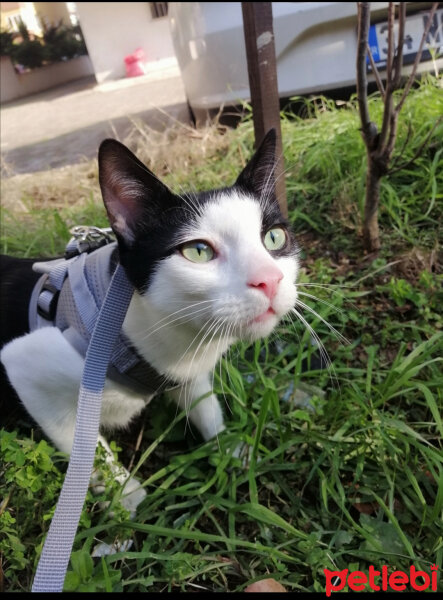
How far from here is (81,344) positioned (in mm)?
976

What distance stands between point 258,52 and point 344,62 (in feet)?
3.49

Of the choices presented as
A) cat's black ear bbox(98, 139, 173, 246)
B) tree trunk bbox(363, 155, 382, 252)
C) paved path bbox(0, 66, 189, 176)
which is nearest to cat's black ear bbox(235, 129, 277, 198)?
cat's black ear bbox(98, 139, 173, 246)

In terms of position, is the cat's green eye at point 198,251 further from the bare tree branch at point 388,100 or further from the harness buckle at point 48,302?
the bare tree branch at point 388,100

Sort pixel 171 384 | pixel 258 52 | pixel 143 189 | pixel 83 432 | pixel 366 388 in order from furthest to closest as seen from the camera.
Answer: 1. pixel 258 52
2. pixel 366 388
3. pixel 171 384
4. pixel 143 189
5. pixel 83 432

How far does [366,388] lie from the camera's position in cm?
123

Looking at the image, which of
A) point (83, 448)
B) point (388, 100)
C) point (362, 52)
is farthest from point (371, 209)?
point (83, 448)

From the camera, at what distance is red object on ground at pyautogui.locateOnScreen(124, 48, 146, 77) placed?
10156mm

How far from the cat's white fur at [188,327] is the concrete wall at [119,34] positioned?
11.2 metres

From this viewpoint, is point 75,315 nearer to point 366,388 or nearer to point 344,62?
point 366,388

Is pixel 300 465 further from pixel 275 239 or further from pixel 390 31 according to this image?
pixel 390 31

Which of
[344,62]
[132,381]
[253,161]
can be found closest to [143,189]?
[253,161]

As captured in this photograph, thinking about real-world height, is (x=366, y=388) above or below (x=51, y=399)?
below

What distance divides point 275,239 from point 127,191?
13.4 inches

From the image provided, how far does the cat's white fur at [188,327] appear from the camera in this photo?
79 centimetres
